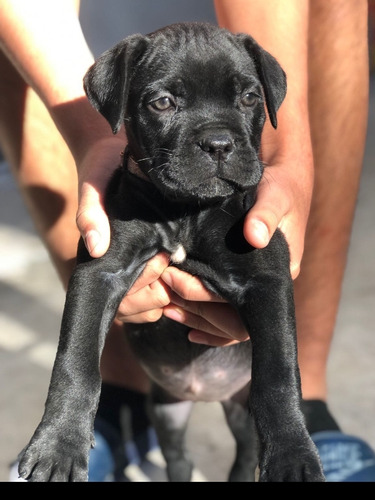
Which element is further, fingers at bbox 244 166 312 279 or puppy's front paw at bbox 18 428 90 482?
fingers at bbox 244 166 312 279

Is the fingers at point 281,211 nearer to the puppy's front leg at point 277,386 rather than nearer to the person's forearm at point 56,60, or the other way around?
the puppy's front leg at point 277,386

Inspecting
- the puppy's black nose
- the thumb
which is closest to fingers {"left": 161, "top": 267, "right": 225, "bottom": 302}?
the thumb

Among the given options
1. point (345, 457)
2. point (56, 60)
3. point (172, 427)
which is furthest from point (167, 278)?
point (345, 457)

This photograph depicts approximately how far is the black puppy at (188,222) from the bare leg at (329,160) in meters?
0.99

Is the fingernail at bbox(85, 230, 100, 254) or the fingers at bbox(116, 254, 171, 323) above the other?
the fingernail at bbox(85, 230, 100, 254)

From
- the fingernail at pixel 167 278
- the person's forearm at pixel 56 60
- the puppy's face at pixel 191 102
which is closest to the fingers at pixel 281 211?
the puppy's face at pixel 191 102

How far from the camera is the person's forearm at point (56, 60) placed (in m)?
2.92

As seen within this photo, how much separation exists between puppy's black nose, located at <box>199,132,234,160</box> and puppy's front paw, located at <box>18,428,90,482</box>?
822 millimetres

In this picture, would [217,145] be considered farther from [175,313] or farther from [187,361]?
[187,361]

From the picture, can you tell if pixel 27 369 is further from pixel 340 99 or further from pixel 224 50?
pixel 224 50

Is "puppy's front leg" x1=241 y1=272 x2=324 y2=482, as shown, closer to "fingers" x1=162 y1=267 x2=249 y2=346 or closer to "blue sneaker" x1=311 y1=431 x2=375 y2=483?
"fingers" x1=162 y1=267 x2=249 y2=346

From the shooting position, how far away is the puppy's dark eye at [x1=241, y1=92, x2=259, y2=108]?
2.32 metres

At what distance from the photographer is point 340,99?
11.1ft

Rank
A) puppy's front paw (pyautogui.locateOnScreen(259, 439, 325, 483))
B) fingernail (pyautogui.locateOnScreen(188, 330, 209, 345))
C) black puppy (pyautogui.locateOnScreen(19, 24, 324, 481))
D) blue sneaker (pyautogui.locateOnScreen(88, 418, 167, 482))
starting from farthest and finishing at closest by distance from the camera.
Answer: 1. blue sneaker (pyautogui.locateOnScreen(88, 418, 167, 482))
2. fingernail (pyautogui.locateOnScreen(188, 330, 209, 345))
3. black puppy (pyautogui.locateOnScreen(19, 24, 324, 481))
4. puppy's front paw (pyautogui.locateOnScreen(259, 439, 325, 483))
